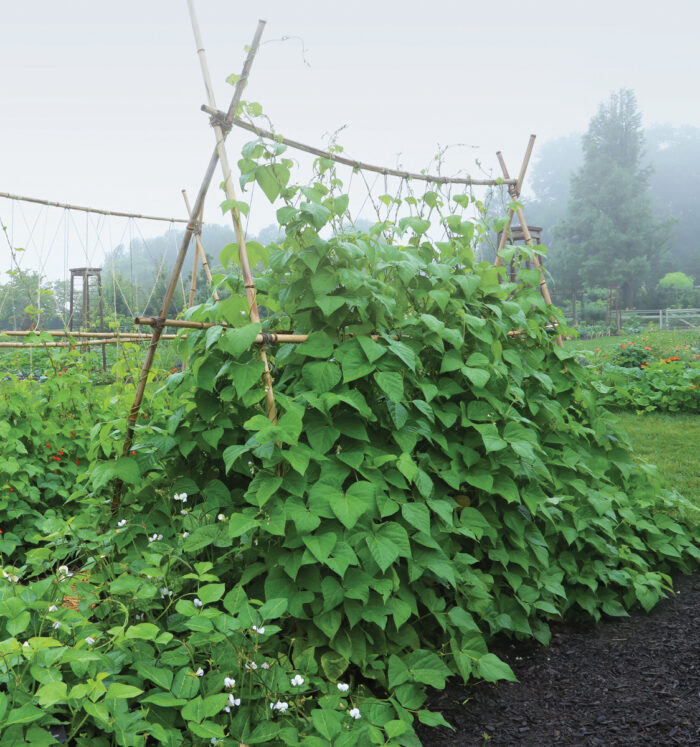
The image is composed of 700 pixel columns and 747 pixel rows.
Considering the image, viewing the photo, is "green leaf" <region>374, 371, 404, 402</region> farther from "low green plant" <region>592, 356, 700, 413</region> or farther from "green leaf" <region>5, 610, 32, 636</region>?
"low green plant" <region>592, 356, 700, 413</region>

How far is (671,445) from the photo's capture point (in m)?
4.71

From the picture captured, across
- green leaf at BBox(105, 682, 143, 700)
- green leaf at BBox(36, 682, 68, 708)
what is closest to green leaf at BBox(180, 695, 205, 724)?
green leaf at BBox(105, 682, 143, 700)

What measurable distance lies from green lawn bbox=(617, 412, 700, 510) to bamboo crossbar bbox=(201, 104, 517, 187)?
1958mm

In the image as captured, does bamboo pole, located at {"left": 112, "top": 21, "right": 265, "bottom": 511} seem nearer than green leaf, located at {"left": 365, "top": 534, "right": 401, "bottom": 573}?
No

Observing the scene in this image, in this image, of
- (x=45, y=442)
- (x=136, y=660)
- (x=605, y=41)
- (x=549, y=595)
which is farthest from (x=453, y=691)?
(x=605, y=41)

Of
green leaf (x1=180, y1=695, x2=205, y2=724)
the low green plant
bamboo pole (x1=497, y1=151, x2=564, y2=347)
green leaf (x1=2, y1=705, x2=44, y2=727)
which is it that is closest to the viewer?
green leaf (x1=2, y1=705, x2=44, y2=727)

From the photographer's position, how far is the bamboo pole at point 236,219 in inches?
71.0

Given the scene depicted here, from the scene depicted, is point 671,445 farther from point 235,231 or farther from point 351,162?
point 235,231

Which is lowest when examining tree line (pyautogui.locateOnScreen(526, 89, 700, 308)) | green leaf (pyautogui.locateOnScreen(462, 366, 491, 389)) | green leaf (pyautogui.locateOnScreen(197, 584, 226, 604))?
green leaf (pyautogui.locateOnScreen(197, 584, 226, 604))

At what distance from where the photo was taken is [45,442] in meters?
3.43

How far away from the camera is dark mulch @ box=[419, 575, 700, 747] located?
174cm

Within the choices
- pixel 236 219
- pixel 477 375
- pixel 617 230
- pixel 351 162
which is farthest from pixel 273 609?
pixel 617 230

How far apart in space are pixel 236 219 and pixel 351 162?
1049 millimetres

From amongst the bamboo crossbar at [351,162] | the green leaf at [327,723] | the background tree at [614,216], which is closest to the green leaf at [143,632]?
the green leaf at [327,723]
